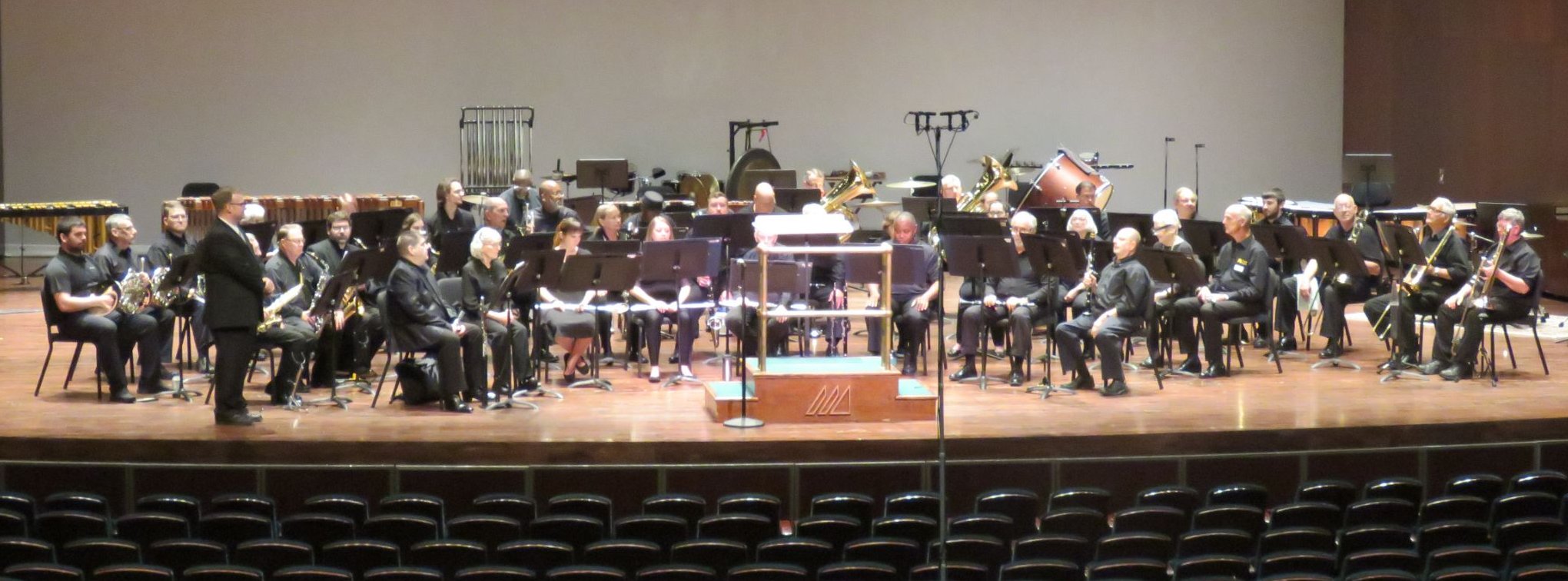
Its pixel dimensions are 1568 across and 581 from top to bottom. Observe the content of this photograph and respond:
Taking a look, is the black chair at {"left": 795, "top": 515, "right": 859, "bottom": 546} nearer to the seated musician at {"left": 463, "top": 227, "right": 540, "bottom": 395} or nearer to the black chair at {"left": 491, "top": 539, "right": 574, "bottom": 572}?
the black chair at {"left": 491, "top": 539, "right": 574, "bottom": 572}

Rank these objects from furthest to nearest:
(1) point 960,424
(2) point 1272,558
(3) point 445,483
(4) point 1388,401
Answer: (4) point 1388,401 → (1) point 960,424 → (3) point 445,483 → (2) point 1272,558

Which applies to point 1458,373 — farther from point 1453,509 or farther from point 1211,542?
point 1211,542

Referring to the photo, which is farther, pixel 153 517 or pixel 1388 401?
pixel 1388 401

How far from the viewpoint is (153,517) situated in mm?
6727

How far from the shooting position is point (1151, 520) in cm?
684

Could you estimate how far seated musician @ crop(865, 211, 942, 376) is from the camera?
10422 mm

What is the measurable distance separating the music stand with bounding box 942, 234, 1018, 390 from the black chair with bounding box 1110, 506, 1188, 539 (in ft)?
9.38

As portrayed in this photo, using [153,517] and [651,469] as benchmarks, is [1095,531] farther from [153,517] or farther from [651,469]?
[153,517]

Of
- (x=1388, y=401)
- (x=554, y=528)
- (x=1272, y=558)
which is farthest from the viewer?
(x=1388, y=401)

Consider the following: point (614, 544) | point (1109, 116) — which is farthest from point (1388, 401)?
point (1109, 116)

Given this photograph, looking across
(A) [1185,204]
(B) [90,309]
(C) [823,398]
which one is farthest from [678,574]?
(A) [1185,204]

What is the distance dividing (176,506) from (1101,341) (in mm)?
5541

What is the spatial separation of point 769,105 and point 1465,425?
37.4 ft

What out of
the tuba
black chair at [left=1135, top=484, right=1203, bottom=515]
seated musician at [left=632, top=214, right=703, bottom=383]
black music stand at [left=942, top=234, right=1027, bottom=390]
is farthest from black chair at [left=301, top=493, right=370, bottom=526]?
the tuba
